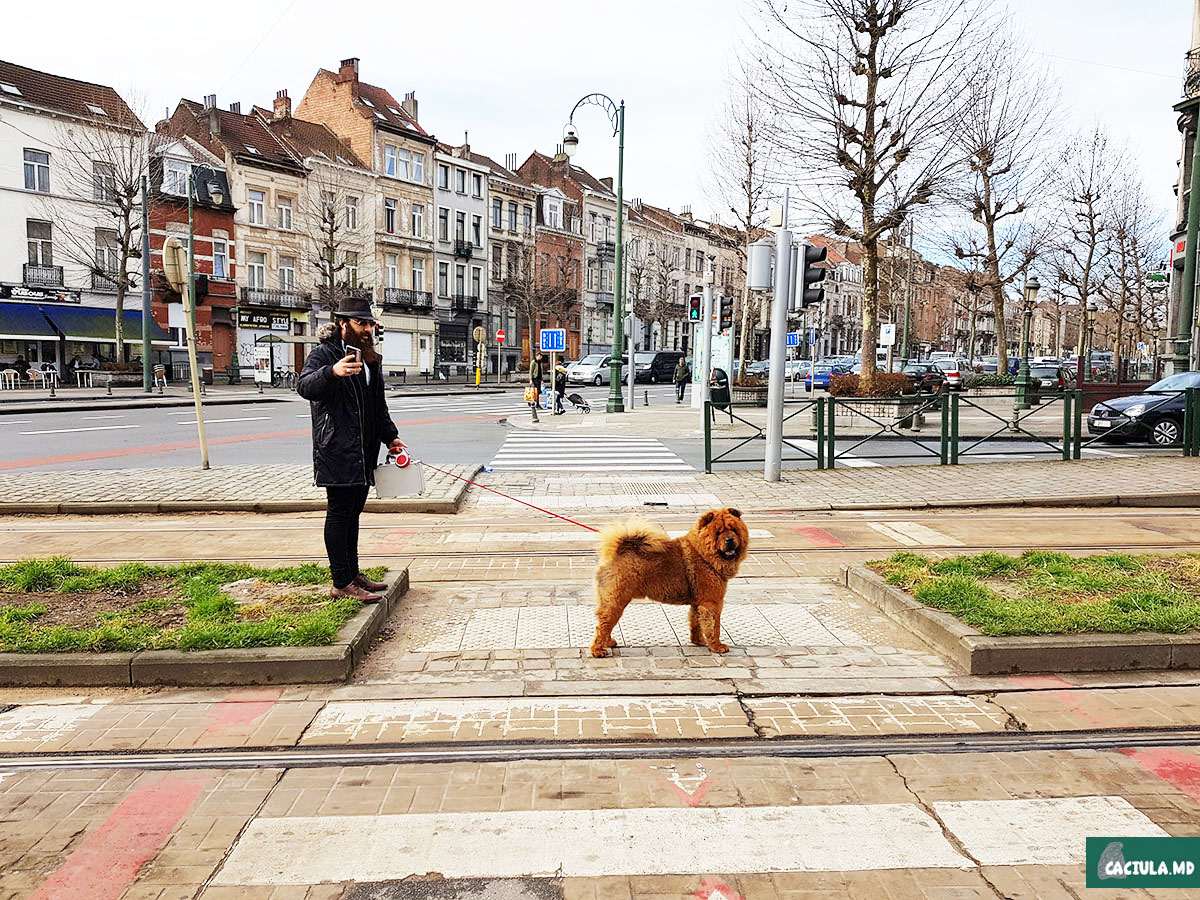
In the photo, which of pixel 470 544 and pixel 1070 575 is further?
pixel 470 544

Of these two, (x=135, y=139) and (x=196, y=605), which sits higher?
(x=135, y=139)

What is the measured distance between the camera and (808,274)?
41.0 feet

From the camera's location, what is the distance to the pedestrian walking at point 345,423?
5.31 m

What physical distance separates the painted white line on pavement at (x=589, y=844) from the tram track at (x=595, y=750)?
0.47 m

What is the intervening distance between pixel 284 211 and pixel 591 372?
63.3 ft

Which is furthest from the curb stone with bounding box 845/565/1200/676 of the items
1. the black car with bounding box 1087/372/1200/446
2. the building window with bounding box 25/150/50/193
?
the building window with bounding box 25/150/50/193

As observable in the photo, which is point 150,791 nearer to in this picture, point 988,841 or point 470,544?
point 988,841

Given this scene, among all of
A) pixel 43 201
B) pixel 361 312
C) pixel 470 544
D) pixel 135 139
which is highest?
pixel 135 139

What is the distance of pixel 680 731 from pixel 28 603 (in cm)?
420

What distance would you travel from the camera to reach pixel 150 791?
3.48 m

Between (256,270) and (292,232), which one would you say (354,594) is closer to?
(256,270)

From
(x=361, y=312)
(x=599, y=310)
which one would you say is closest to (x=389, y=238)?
(x=599, y=310)

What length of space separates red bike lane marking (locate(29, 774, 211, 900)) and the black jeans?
2.12 meters

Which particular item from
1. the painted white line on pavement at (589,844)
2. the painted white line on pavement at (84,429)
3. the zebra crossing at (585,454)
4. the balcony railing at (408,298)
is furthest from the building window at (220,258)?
the painted white line on pavement at (589,844)
